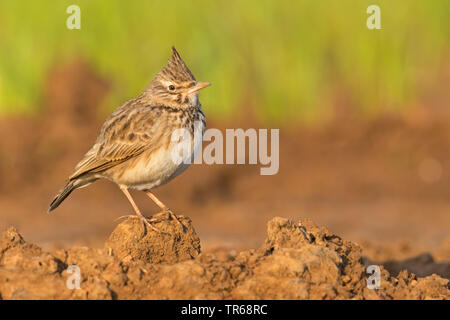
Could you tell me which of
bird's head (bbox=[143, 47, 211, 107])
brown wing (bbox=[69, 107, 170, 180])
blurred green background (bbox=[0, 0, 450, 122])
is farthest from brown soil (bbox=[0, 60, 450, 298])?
bird's head (bbox=[143, 47, 211, 107])

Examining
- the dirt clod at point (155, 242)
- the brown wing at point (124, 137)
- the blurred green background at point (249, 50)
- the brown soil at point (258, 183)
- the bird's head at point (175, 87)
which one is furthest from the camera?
the blurred green background at point (249, 50)

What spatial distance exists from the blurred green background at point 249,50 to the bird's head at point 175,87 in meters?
5.50

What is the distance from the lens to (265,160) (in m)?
13.5

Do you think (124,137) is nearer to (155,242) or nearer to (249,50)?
(155,242)

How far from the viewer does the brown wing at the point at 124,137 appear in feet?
22.9

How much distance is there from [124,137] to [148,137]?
0.82ft

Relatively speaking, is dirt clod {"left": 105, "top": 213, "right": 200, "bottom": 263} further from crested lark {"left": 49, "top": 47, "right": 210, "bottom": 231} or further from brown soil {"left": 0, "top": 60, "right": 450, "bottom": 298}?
brown soil {"left": 0, "top": 60, "right": 450, "bottom": 298}

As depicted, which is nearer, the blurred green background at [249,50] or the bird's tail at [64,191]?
the bird's tail at [64,191]

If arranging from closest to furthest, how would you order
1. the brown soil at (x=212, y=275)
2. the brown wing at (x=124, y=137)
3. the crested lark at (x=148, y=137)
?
the brown soil at (x=212, y=275)
the crested lark at (x=148, y=137)
the brown wing at (x=124, y=137)

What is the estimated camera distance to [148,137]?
6.96 meters

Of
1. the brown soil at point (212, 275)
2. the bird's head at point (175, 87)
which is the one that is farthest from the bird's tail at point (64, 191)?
the brown soil at point (212, 275)

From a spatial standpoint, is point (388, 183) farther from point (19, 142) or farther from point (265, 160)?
point (19, 142)

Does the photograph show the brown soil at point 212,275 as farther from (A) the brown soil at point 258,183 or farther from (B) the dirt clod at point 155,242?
(A) the brown soil at point 258,183

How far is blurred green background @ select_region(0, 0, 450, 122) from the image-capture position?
1301cm
